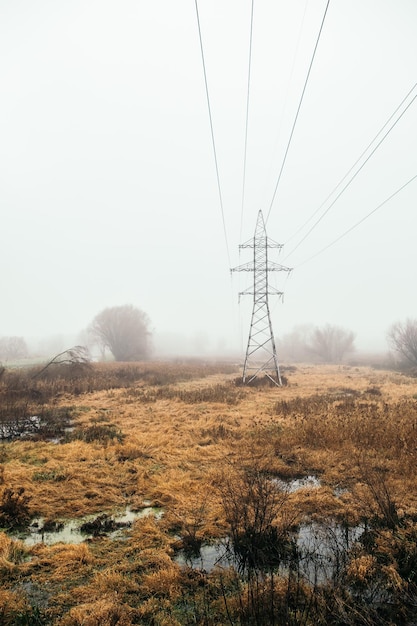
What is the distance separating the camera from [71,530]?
5797 mm

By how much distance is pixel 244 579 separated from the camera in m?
4.42

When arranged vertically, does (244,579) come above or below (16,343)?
below

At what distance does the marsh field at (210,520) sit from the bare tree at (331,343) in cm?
5145

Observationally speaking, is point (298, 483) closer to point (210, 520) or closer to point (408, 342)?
point (210, 520)

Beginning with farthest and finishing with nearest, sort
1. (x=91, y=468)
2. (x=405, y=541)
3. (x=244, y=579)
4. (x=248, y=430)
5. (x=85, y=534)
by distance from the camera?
(x=248, y=430) < (x=91, y=468) < (x=85, y=534) < (x=405, y=541) < (x=244, y=579)

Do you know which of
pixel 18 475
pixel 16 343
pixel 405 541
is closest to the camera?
pixel 405 541

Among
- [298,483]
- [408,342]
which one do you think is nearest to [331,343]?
[408,342]

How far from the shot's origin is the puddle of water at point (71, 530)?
5453 mm

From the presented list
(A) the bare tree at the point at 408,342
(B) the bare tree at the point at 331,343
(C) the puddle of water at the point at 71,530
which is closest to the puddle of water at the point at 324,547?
(C) the puddle of water at the point at 71,530

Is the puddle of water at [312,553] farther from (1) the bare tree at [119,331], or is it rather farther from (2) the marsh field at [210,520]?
(1) the bare tree at [119,331]

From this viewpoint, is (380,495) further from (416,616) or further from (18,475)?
(18,475)

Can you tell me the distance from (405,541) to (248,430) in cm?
686

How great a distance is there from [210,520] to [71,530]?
7.86ft

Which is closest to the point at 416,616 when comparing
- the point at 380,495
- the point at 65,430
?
the point at 380,495
